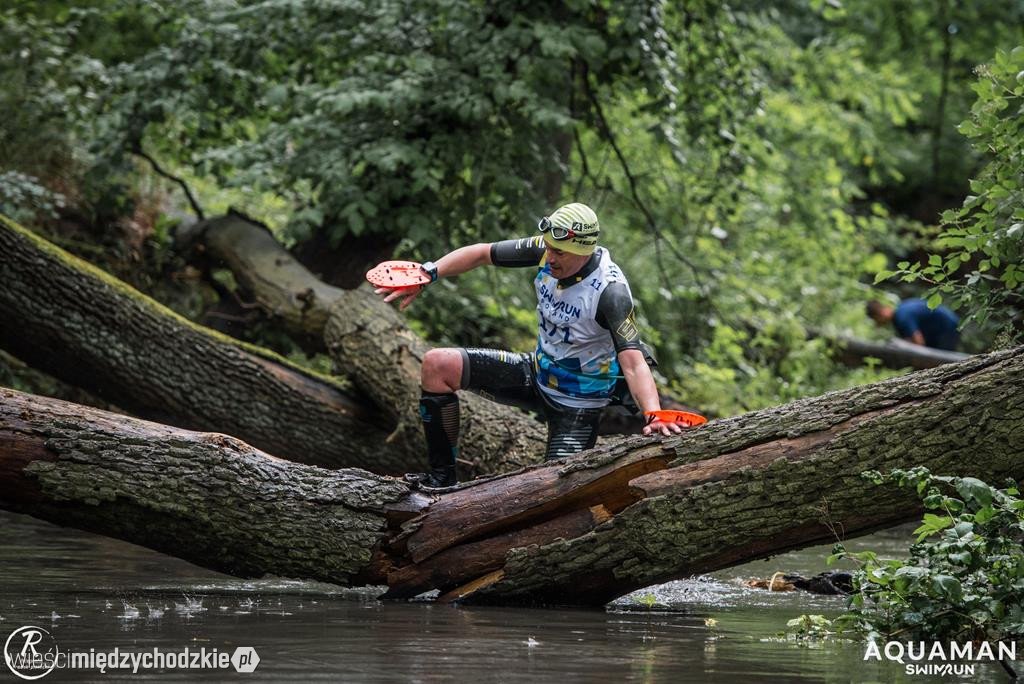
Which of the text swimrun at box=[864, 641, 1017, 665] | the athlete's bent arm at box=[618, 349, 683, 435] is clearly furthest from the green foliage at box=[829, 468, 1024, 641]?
the athlete's bent arm at box=[618, 349, 683, 435]

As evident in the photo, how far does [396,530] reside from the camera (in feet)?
21.7

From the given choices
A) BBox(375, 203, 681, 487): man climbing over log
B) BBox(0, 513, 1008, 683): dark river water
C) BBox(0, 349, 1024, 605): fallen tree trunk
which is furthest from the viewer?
BBox(375, 203, 681, 487): man climbing over log

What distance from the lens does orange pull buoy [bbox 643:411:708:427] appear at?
21.1ft

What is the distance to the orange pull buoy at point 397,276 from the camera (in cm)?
712

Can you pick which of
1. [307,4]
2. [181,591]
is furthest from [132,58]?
[181,591]

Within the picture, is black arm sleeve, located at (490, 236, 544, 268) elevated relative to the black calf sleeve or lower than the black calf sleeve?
elevated

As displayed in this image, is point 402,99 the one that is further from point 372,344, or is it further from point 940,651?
point 940,651

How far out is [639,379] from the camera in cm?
675

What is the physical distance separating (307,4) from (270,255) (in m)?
2.31

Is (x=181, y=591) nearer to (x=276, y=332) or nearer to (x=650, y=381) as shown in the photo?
(x=650, y=381)

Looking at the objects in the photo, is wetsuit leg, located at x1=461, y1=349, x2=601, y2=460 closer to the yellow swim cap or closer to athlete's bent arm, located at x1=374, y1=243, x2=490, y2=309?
athlete's bent arm, located at x1=374, y1=243, x2=490, y2=309

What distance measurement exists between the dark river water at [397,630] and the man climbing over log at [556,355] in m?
1.02
